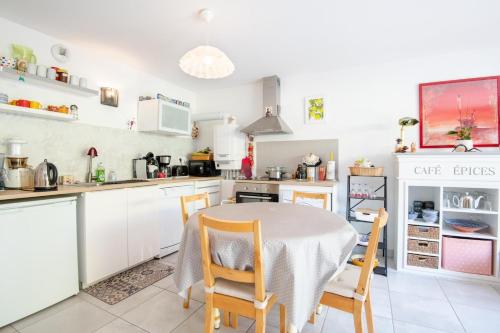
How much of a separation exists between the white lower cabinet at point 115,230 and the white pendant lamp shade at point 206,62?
4.79 ft

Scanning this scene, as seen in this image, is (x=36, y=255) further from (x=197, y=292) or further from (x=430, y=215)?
(x=430, y=215)

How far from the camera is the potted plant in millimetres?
2529

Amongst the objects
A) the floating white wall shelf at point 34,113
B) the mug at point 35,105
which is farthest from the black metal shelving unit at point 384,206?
the mug at point 35,105

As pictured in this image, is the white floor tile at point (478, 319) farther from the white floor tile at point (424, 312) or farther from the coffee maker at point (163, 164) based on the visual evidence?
the coffee maker at point (163, 164)

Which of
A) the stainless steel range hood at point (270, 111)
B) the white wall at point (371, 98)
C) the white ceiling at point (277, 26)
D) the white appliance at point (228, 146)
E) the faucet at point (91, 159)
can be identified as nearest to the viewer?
the white ceiling at point (277, 26)

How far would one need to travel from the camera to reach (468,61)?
2809 mm

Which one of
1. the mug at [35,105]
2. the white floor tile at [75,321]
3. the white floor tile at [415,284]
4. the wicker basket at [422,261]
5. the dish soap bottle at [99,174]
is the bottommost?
the white floor tile at [415,284]

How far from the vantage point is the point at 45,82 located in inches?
91.7

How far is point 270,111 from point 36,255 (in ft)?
10.2

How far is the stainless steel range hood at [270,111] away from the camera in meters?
3.50

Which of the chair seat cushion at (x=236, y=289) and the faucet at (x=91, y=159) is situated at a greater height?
the faucet at (x=91, y=159)

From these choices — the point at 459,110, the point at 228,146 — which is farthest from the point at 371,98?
the point at 228,146

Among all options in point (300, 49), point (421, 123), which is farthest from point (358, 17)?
point (421, 123)

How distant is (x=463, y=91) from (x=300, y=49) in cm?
201
